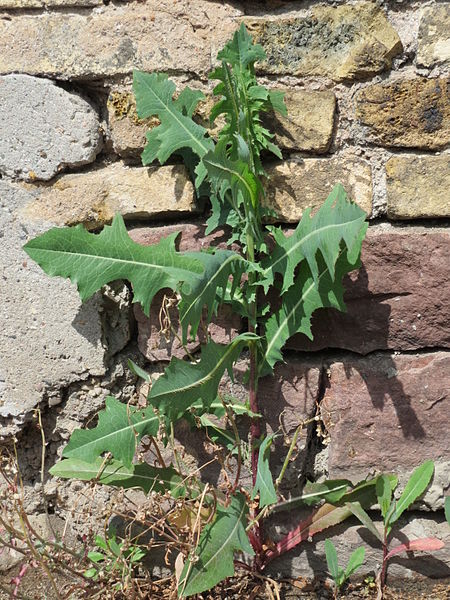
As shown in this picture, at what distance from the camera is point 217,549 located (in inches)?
67.7

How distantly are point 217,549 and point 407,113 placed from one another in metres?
1.14

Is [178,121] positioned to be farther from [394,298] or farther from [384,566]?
[384,566]

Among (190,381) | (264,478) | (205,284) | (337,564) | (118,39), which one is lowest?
(337,564)

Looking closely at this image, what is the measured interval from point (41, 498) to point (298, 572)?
739mm

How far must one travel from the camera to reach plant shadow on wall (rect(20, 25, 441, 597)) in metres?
1.69

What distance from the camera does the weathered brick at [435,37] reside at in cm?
181

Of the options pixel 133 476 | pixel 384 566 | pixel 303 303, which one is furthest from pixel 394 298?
pixel 133 476

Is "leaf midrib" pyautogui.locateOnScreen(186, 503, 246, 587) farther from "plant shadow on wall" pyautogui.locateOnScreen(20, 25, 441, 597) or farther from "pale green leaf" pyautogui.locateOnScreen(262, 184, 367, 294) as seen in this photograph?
"pale green leaf" pyautogui.locateOnScreen(262, 184, 367, 294)

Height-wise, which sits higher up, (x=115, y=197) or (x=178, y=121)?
(x=178, y=121)

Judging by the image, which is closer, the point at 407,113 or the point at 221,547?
the point at 221,547

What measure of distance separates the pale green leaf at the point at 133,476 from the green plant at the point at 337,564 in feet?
1.29

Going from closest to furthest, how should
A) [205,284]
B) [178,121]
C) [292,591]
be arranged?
[205,284], [178,121], [292,591]

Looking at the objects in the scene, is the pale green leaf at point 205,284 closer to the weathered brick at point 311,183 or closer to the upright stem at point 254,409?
the upright stem at point 254,409

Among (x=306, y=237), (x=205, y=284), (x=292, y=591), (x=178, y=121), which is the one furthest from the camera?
(x=292, y=591)
